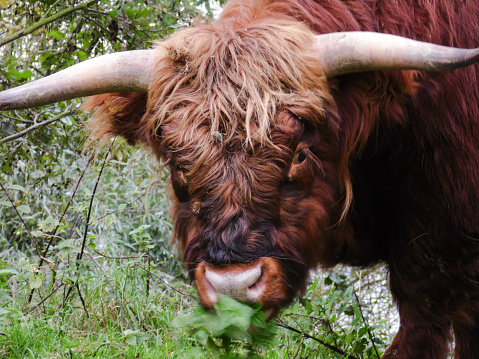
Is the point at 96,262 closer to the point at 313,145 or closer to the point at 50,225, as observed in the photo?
the point at 50,225

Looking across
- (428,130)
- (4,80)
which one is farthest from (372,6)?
(4,80)

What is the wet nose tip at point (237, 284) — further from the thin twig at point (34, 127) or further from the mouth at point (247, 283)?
the thin twig at point (34, 127)

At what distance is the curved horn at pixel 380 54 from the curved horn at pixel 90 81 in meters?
0.94

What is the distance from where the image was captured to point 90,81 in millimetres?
3416

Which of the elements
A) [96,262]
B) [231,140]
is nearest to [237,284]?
[231,140]

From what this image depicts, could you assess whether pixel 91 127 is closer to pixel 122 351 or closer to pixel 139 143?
pixel 139 143

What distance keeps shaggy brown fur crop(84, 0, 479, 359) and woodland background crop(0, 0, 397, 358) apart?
1.34 feet

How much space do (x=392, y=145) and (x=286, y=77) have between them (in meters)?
0.89

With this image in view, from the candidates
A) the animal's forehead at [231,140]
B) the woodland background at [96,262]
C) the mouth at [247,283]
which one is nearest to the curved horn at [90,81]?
the animal's forehead at [231,140]

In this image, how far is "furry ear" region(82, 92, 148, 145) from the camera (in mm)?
3804

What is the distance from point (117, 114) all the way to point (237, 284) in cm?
154

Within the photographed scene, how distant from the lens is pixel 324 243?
3699 millimetres

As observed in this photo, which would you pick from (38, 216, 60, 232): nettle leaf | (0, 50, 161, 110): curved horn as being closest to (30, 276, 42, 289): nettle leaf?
(38, 216, 60, 232): nettle leaf

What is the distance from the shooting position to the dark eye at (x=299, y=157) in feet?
10.7
